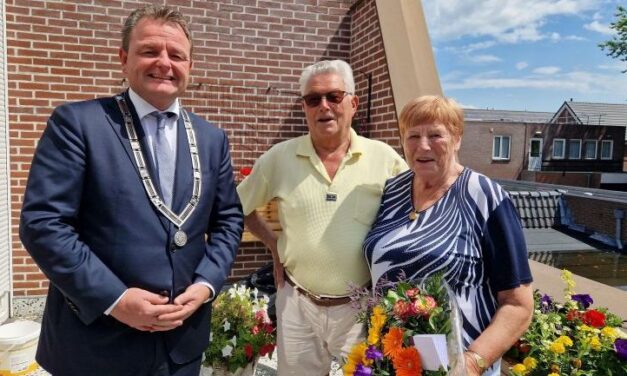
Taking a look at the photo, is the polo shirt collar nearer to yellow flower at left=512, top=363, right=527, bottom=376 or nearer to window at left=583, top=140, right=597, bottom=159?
yellow flower at left=512, top=363, right=527, bottom=376

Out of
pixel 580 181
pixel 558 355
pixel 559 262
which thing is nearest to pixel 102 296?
pixel 558 355

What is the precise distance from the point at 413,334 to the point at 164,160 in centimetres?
108

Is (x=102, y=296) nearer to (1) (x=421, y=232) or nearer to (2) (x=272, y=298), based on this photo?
(1) (x=421, y=232)

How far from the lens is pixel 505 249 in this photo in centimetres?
179

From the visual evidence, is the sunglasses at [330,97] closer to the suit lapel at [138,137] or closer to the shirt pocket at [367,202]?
the shirt pocket at [367,202]

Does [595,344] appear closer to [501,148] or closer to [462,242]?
[462,242]

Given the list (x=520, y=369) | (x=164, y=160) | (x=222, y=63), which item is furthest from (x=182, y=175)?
(x=222, y=63)

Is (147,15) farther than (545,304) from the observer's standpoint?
No

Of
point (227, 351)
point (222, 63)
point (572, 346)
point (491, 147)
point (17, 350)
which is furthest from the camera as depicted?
point (491, 147)

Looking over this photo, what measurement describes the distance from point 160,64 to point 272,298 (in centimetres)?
290

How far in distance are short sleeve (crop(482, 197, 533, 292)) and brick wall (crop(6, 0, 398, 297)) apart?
2788 millimetres

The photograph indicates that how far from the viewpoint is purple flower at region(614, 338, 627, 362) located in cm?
201

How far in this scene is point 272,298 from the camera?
4.23 meters

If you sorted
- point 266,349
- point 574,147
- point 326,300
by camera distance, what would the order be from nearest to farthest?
point 326,300
point 266,349
point 574,147
